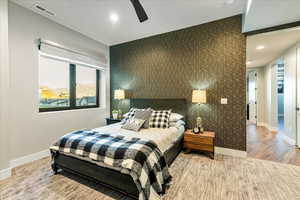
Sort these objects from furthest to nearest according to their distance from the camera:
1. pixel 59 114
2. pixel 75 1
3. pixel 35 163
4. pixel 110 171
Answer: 1. pixel 59 114
2. pixel 35 163
3. pixel 75 1
4. pixel 110 171

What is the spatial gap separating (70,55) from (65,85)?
77 centimetres

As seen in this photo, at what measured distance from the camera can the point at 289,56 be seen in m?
3.67

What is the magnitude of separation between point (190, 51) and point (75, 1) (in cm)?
256

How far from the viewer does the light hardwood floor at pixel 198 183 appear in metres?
1.72

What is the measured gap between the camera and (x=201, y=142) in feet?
9.02

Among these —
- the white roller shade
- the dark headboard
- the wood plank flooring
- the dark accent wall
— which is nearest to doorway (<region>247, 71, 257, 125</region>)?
the wood plank flooring

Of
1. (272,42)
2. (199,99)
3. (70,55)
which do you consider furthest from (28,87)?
(272,42)

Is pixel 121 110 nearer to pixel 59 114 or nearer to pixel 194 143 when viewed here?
pixel 59 114

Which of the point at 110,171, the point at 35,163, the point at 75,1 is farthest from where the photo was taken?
the point at 35,163

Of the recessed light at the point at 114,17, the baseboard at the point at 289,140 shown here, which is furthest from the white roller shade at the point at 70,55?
the baseboard at the point at 289,140

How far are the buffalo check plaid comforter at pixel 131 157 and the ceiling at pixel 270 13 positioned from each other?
2559mm

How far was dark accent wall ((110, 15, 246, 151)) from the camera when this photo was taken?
9.34 feet

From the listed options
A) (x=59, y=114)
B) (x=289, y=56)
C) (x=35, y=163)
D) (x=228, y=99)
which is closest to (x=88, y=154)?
(x=35, y=163)

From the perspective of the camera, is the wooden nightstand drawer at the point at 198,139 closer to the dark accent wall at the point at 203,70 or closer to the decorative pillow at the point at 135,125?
the dark accent wall at the point at 203,70
